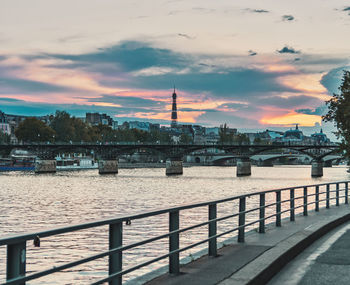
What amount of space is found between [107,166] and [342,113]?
93.4m

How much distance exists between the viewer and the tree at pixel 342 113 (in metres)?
34.9

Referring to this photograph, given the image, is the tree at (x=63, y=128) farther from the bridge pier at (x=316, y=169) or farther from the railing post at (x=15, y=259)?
the railing post at (x=15, y=259)

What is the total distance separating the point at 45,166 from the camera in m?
128

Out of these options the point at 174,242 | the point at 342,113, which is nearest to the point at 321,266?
the point at 174,242

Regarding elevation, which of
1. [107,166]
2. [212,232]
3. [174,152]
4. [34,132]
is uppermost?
[34,132]

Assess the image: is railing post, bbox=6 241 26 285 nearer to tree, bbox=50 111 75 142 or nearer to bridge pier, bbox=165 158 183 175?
bridge pier, bbox=165 158 183 175

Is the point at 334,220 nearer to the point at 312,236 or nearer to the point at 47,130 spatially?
the point at 312,236

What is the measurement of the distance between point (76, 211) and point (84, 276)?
1029 inches

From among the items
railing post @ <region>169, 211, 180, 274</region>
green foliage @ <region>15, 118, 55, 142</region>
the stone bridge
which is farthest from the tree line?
railing post @ <region>169, 211, 180, 274</region>

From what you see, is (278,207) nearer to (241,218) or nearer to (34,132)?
(241,218)

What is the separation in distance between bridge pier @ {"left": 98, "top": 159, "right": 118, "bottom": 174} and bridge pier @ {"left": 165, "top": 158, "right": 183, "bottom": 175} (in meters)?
12.4

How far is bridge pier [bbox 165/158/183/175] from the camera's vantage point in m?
121

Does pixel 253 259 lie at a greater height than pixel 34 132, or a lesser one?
A: lesser

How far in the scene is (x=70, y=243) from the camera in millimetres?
22312
